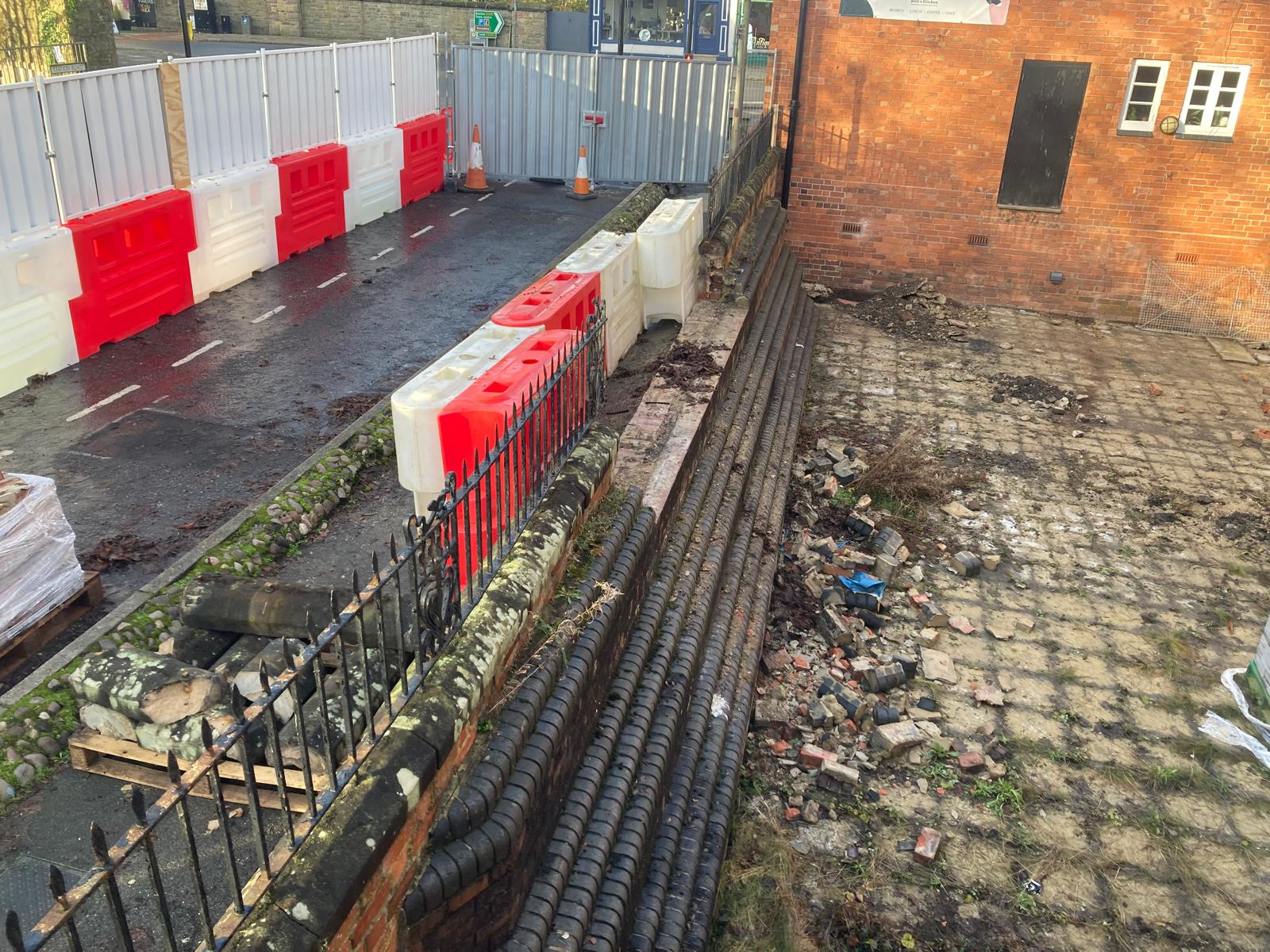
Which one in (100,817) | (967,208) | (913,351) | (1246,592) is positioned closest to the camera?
(100,817)

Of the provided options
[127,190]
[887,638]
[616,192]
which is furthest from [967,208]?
[127,190]

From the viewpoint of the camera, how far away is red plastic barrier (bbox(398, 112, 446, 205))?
15914 millimetres

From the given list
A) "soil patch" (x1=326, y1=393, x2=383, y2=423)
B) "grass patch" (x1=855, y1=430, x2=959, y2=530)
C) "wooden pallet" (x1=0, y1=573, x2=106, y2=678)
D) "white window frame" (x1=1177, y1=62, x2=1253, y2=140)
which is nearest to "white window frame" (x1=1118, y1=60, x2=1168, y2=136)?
"white window frame" (x1=1177, y1=62, x2=1253, y2=140)

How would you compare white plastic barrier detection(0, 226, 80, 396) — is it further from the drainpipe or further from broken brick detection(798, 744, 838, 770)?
the drainpipe

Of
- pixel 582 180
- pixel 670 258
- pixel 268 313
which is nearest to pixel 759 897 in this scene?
pixel 670 258

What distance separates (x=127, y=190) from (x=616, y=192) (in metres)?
9.06

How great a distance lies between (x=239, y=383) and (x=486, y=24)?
22999 mm

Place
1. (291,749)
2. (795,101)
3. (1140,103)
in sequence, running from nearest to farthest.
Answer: (291,749) → (1140,103) → (795,101)

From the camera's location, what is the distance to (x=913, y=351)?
13.2 m

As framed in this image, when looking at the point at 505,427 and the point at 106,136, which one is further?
the point at 106,136

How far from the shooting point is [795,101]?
14359mm

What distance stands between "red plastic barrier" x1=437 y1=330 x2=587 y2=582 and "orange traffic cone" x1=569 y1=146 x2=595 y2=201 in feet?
38.9

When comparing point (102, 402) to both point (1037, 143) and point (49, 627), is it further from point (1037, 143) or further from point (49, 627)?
point (1037, 143)

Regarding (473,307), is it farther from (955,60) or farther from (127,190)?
(955,60)
